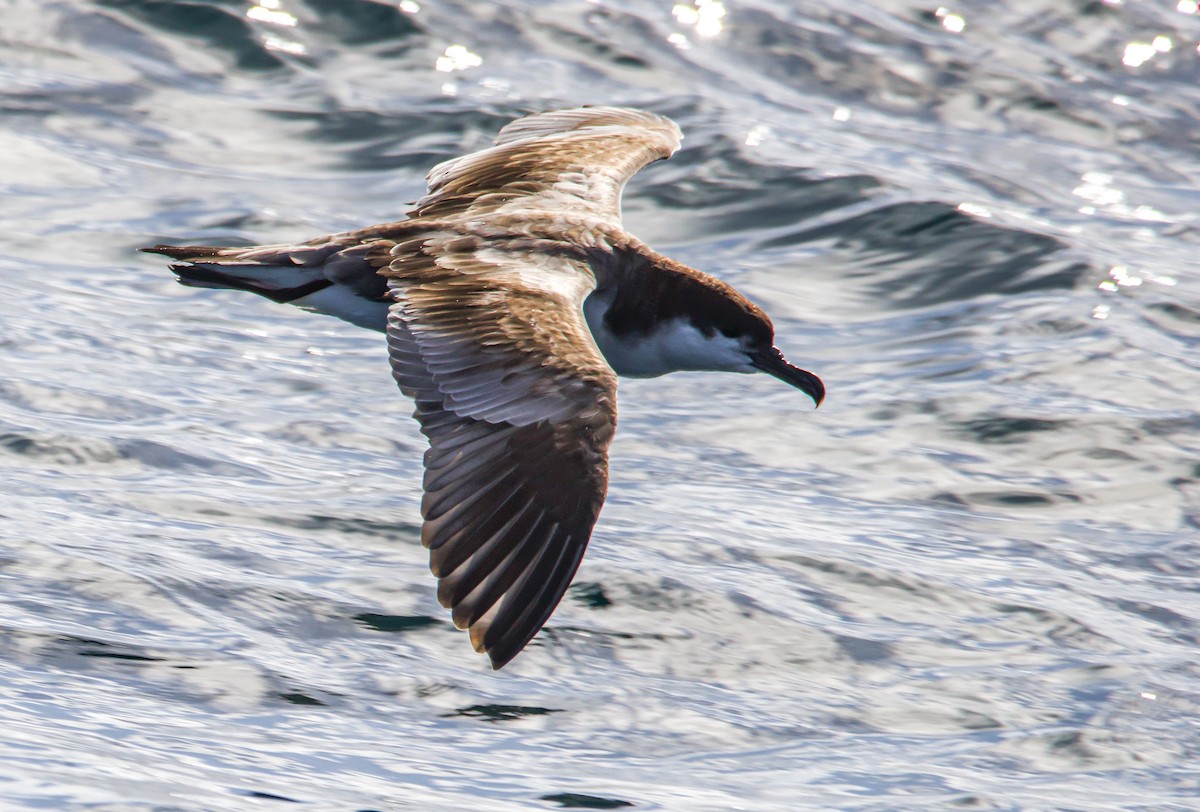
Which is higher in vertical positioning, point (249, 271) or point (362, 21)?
point (249, 271)

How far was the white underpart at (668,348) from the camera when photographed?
640 cm

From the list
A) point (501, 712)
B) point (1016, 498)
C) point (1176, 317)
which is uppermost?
point (1176, 317)

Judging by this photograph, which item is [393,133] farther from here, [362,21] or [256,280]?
[256,280]

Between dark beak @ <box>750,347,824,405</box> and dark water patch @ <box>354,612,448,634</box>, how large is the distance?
156 centimetres

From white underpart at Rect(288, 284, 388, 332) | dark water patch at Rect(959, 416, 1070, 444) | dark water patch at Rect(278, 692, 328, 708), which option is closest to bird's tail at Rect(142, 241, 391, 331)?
white underpart at Rect(288, 284, 388, 332)

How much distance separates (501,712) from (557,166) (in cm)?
273

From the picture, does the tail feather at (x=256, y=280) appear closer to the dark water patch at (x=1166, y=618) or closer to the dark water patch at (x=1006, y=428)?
the dark water patch at (x=1166, y=618)

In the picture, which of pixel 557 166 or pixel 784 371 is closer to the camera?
pixel 784 371

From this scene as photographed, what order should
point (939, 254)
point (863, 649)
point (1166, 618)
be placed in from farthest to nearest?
1. point (939, 254)
2. point (1166, 618)
3. point (863, 649)

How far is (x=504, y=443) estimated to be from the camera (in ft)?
16.3

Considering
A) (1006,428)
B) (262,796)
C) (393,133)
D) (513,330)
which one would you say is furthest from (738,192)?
(262,796)

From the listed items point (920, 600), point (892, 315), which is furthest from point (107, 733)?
point (892, 315)

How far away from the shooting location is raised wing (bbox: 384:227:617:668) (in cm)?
475

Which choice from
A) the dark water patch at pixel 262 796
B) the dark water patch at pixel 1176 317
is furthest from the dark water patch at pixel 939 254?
the dark water patch at pixel 262 796
